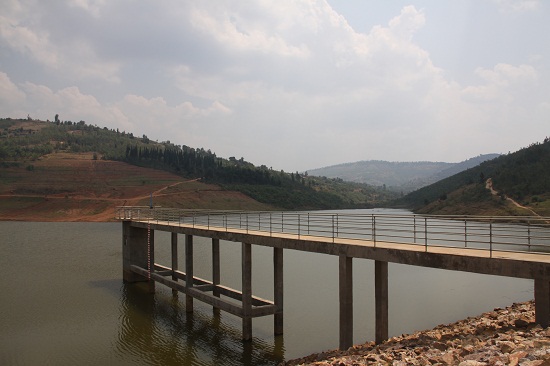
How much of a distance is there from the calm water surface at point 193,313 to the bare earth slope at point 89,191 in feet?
161

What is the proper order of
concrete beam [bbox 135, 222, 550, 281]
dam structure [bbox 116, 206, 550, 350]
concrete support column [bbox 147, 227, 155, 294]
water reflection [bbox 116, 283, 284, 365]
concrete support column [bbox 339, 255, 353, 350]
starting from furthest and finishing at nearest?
concrete support column [bbox 147, 227, 155, 294] < water reflection [bbox 116, 283, 284, 365] < concrete support column [bbox 339, 255, 353, 350] < dam structure [bbox 116, 206, 550, 350] < concrete beam [bbox 135, 222, 550, 281]

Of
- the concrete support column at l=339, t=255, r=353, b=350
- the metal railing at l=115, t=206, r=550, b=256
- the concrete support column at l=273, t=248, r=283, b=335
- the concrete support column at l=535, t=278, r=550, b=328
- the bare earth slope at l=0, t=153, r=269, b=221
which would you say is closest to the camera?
the concrete support column at l=535, t=278, r=550, b=328

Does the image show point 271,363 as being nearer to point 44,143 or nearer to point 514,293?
point 514,293

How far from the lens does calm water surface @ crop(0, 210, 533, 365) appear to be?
16.4 m

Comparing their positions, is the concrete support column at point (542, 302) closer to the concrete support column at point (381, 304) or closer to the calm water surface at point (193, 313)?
the concrete support column at point (381, 304)

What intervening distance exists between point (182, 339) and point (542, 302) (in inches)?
525

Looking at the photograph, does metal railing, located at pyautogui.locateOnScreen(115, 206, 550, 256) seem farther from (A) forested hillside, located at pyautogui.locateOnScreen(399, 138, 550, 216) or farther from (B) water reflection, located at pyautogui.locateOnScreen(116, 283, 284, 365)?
(A) forested hillside, located at pyautogui.locateOnScreen(399, 138, 550, 216)

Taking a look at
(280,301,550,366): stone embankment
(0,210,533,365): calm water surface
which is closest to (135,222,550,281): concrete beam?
(280,301,550,366): stone embankment

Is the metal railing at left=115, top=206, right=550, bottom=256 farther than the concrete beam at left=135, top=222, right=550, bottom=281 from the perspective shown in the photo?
Yes

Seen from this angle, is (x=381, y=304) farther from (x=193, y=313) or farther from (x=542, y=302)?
(x=193, y=313)

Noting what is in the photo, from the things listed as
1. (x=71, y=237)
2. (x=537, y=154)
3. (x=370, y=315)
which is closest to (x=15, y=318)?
(x=370, y=315)

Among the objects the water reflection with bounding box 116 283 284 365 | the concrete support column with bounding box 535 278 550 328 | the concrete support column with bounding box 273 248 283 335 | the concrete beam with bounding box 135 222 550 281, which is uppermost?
the concrete beam with bounding box 135 222 550 281

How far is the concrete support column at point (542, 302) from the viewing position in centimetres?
929

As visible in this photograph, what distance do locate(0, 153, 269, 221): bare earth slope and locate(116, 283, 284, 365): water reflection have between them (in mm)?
63308
